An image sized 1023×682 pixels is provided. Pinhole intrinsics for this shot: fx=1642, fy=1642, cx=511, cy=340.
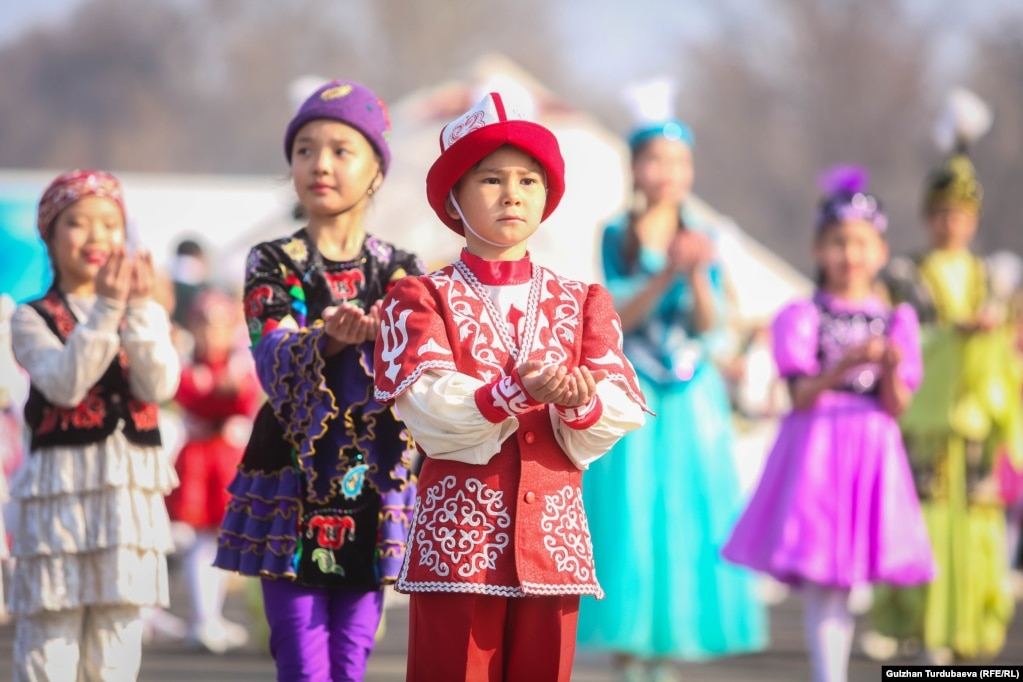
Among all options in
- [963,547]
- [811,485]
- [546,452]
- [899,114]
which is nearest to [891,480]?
[811,485]

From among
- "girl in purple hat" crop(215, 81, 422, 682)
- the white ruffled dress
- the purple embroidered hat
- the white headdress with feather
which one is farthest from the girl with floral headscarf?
the white headdress with feather

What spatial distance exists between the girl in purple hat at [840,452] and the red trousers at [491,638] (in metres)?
2.23

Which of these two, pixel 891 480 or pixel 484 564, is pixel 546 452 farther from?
pixel 891 480

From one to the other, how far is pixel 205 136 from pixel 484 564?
167 feet

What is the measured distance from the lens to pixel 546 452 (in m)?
3.53

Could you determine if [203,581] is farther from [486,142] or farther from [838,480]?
[486,142]

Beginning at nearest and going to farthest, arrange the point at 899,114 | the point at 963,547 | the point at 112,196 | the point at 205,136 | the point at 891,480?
the point at 112,196, the point at 891,480, the point at 963,547, the point at 899,114, the point at 205,136

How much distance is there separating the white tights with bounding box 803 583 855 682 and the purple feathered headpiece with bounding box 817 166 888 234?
1.31 meters

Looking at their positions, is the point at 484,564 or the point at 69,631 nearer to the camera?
the point at 484,564

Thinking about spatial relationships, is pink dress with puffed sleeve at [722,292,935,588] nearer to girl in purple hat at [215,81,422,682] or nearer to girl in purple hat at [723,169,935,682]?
girl in purple hat at [723,169,935,682]

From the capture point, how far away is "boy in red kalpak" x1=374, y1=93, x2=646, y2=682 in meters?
3.43

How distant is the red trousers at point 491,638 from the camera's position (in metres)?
3.45

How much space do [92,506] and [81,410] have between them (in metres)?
0.26

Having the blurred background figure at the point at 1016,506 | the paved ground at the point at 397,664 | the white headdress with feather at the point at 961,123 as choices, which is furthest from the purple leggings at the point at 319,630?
the blurred background figure at the point at 1016,506
